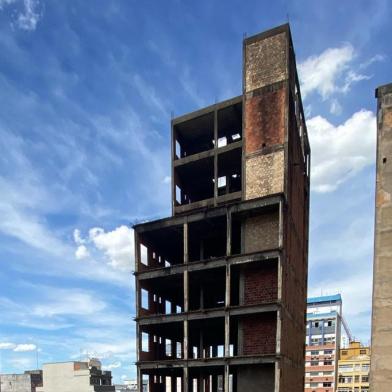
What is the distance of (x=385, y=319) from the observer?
15.3 meters

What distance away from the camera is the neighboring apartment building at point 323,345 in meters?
83.8

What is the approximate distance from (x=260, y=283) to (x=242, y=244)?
8.41ft

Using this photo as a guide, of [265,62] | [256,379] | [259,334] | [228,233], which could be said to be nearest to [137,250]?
[228,233]

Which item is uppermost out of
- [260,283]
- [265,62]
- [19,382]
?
[265,62]

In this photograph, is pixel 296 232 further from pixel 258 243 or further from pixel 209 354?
pixel 209 354

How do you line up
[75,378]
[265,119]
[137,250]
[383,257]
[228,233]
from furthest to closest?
1. [75,378]
2. [137,250]
3. [265,119]
4. [228,233]
5. [383,257]

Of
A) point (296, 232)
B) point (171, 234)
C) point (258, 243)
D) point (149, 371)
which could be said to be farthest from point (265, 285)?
point (149, 371)

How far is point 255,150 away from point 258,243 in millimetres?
6062

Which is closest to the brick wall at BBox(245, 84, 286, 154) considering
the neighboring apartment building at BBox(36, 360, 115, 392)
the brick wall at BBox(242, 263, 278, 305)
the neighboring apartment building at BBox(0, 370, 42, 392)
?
the brick wall at BBox(242, 263, 278, 305)

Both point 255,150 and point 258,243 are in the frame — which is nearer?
point 258,243

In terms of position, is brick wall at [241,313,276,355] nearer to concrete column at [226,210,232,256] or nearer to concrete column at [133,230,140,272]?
concrete column at [226,210,232,256]

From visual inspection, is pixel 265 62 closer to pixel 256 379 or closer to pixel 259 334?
pixel 259 334

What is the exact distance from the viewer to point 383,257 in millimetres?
15969

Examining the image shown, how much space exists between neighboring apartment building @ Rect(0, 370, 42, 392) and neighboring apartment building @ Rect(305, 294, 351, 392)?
5440cm
